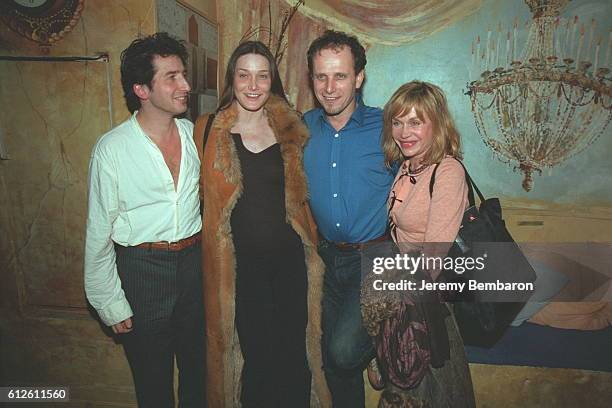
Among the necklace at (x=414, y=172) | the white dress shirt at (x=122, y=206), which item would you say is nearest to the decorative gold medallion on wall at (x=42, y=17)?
the white dress shirt at (x=122, y=206)

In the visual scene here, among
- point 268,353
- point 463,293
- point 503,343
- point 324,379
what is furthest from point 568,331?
point 268,353

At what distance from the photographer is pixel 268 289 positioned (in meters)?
2.25

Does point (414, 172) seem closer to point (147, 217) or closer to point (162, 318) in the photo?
point (147, 217)

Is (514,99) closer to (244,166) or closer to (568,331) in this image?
(568,331)

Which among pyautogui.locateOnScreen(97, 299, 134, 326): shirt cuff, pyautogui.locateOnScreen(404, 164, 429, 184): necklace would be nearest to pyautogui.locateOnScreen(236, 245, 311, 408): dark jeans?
pyautogui.locateOnScreen(97, 299, 134, 326): shirt cuff

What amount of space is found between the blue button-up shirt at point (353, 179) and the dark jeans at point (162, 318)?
0.78 metres

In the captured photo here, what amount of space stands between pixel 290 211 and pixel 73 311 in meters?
1.79

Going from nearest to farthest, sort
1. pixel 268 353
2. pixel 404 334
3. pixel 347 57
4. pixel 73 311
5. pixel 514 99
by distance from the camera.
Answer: pixel 404 334 → pixel 347 57 → pixel 268 353 → pixel 73 311 → pixel 514 99

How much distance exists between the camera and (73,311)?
273 centimetres

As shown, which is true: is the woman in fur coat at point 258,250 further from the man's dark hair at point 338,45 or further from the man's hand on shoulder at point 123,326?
the man's hand on shoulder at point 123,326

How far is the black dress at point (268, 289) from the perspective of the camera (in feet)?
7.04

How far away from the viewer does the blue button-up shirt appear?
2135 millimetres

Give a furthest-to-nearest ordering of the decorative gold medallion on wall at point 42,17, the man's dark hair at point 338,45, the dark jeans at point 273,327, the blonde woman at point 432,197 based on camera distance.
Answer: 1. the decorative gold medallion on wall at point 42,17
2. the dark jeans at point 273,327
3. the man's dark hair at point 338,45
4. the blonde woman at point 432,197

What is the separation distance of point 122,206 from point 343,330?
51.4 inches
